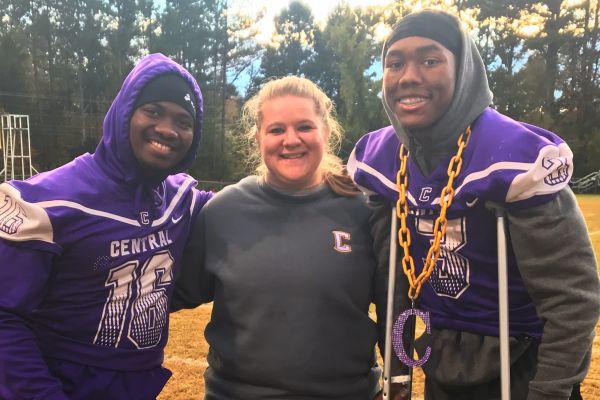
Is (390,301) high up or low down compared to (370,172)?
down

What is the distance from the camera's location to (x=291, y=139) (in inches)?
112

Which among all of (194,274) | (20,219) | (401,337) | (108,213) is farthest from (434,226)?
(20,219)

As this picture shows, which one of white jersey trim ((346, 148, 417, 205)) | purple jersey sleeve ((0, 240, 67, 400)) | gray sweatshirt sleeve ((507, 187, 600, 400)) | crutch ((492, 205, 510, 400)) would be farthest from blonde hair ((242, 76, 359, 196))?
purple jersey sleeve ((0, 240, 67, 400))

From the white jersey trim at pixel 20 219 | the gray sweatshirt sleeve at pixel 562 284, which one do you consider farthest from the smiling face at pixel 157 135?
the gray sweatshirt sleeve at pixel 562 284

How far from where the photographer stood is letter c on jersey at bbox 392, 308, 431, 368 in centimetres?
248

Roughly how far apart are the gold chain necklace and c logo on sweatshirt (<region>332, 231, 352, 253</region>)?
1.20 ft

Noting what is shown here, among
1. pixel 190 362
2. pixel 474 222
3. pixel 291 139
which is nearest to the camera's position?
pixel 474 222

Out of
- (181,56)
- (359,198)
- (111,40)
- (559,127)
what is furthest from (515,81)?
(359,198)

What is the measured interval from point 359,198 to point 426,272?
0.72 metres

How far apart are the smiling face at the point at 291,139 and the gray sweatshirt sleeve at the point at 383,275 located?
39 centimetres

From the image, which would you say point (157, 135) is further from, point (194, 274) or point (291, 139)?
point (194, 274)

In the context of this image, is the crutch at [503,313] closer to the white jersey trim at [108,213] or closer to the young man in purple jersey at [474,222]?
the young man in purple jersey at [474,222]

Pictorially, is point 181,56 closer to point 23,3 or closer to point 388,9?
point 23,3

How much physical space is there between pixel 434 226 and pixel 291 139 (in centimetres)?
86
